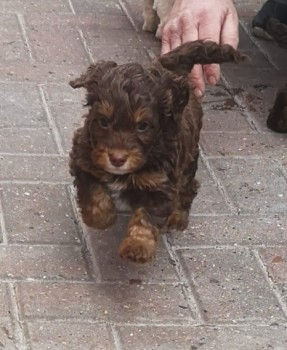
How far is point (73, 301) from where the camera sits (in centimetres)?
398

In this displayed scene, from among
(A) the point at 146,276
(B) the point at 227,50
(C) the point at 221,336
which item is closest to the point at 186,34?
(B) the point at 227,50

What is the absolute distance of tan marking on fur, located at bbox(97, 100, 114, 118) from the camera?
3.81 metres

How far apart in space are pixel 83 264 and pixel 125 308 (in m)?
0.35

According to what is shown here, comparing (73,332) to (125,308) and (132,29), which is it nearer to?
(125,308)

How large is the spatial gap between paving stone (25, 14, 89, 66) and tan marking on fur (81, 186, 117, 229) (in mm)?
2198

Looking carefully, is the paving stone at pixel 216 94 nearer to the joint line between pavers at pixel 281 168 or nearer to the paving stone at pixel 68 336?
the joint line between pavers at pixel 281 168

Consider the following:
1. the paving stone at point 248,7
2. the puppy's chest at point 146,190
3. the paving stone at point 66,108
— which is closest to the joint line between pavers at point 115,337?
the puppy's chest at point 146,190

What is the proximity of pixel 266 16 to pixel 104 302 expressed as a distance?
129 inches

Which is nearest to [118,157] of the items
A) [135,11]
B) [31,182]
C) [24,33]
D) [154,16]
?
[31,182]

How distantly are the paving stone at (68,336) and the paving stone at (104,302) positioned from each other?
6cm

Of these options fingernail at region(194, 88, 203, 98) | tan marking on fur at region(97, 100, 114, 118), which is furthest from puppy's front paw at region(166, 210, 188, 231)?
tan marking on fur at region(97, 100, 114, 118)

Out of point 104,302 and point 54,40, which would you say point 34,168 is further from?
point 54,40

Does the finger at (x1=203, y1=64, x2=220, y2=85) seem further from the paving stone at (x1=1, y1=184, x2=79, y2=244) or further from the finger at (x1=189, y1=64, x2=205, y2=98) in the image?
the paving stone at (x1=1, y1=184, x2=79, y2=244)

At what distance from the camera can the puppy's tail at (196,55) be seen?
4.36 m
